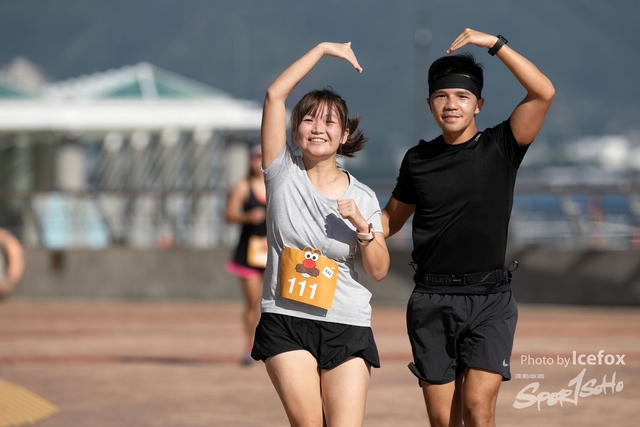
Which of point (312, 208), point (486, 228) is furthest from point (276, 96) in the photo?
point (486, 228)

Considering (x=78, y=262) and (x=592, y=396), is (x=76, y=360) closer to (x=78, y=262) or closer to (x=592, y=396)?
(x=592, y=396)

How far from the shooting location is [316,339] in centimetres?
530

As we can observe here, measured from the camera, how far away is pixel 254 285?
37.6 ft

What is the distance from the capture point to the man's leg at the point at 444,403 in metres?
5.53

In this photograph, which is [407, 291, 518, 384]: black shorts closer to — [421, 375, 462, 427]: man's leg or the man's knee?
[421, 375, 462, 427]: man's leg

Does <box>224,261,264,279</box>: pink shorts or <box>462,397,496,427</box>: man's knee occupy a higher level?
<box>224,261,264,279</box>: pink shorts

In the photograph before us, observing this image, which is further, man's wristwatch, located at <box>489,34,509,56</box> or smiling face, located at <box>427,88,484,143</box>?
smiling face, located at <box>427,88,484,143</box>

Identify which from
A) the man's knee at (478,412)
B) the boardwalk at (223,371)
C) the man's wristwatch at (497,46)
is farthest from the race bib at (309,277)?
the boardwalk at (223,371)

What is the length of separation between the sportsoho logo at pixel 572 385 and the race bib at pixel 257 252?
259 centimetres

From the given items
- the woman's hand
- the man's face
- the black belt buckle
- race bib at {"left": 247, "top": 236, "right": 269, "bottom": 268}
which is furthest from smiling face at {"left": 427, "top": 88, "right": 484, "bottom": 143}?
race bib at {"left": 247, "top": 236, "right": 269, "bottom": 268}

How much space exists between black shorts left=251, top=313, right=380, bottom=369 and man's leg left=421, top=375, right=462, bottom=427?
385 mm

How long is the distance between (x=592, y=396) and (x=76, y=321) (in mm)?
9212

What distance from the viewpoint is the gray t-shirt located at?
17.5 ft

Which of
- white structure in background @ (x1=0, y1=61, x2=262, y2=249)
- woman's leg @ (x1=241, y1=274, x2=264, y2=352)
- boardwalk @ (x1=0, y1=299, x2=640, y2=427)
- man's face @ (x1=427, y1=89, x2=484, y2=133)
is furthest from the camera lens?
white structure in background @ (x1=0, y1=61, x2=262, y2=249)
